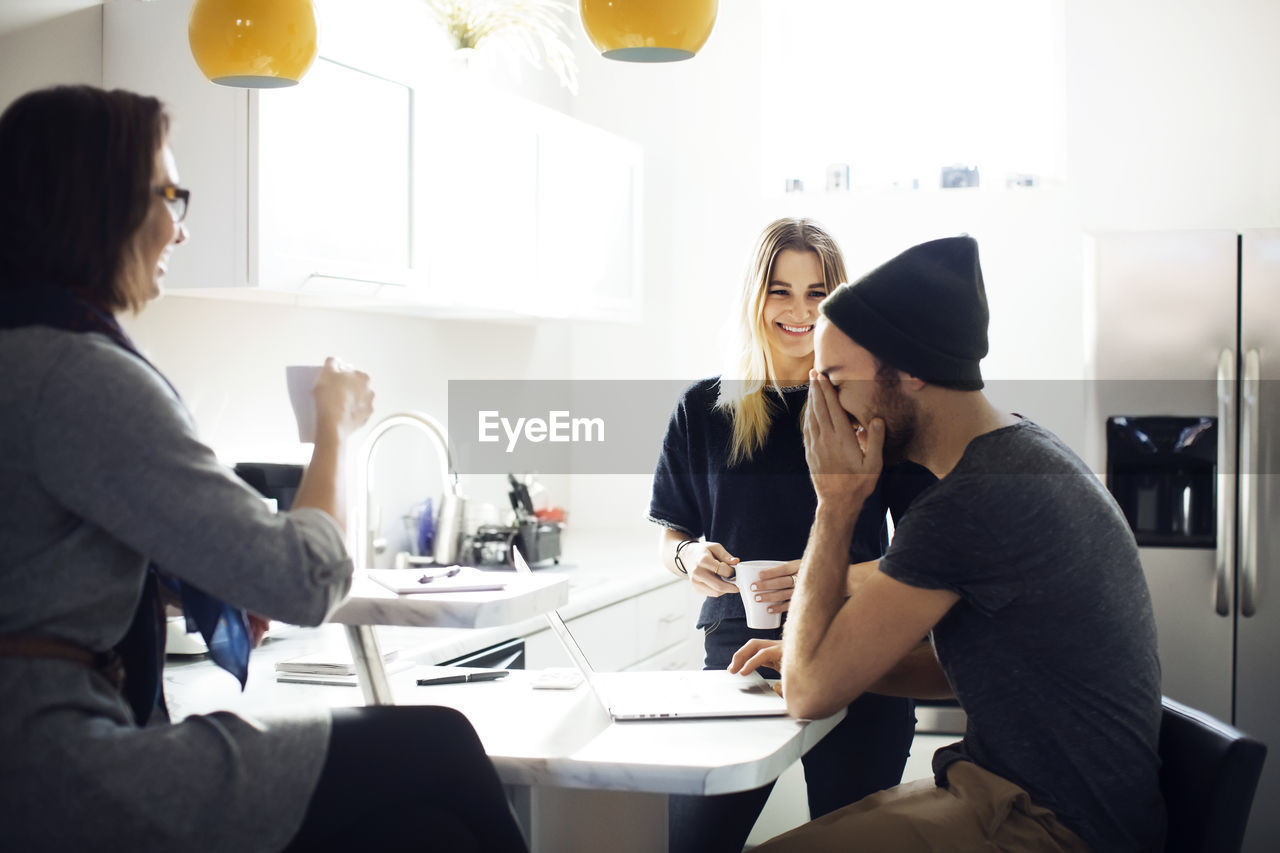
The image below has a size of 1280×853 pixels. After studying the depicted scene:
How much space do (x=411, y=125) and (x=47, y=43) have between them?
0.83m

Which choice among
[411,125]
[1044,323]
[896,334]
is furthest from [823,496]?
[1044,323]

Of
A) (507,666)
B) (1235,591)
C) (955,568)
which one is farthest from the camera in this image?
(1235,591)

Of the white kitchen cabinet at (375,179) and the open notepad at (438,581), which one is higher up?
the white kitchen cabinet at (375,179)

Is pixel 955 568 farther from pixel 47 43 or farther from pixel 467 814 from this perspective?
pixel 47 43

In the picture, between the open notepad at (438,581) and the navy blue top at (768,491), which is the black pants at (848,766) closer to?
the navy blue top at (768,491)

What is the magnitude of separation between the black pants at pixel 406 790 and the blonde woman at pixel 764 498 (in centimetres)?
75

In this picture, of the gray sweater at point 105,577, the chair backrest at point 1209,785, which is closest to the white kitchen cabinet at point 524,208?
the gray sweater at point 105,577

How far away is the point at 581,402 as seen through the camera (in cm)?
471

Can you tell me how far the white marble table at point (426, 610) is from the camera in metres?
1.40

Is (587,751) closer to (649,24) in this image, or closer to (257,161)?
(649,24)

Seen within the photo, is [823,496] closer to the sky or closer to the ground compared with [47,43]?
closer to the ground

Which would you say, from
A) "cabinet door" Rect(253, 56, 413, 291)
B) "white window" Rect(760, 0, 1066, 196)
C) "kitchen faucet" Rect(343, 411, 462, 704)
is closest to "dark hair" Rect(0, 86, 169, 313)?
"kitchen faucet" Rect(343, 411, 462, 704)

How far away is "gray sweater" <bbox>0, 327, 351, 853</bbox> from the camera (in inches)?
41.8

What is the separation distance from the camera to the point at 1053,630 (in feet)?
4.89
